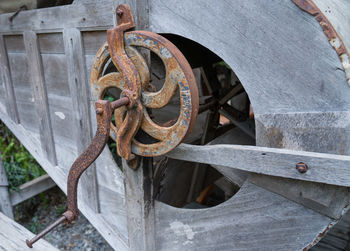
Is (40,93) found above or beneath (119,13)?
beneath

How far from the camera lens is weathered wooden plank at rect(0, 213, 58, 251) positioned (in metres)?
1.59

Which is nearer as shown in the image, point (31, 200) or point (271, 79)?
point (271, 79)

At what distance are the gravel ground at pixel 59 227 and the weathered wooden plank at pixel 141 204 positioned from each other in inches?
76.0

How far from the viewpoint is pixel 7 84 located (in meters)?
2.01

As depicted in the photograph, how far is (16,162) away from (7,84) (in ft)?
6.45

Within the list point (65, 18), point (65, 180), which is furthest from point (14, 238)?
point (65, 18)

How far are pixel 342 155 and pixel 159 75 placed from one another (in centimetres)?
90

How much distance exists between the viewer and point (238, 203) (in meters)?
0.99

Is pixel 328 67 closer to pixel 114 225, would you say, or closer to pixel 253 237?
pixel 253 237

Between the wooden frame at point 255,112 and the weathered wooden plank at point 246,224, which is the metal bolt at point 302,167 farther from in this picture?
the weathered wooden plank at point 246,224

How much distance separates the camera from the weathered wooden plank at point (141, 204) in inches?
47.0

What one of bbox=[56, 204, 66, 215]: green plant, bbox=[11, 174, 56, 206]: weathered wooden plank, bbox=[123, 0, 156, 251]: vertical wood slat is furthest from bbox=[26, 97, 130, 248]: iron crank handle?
bbox=[56, 204, 66, 215]: green plant

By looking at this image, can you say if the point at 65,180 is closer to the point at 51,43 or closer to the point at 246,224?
the point at 51,43

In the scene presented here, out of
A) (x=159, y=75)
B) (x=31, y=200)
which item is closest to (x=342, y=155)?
(x=159, y=75)
